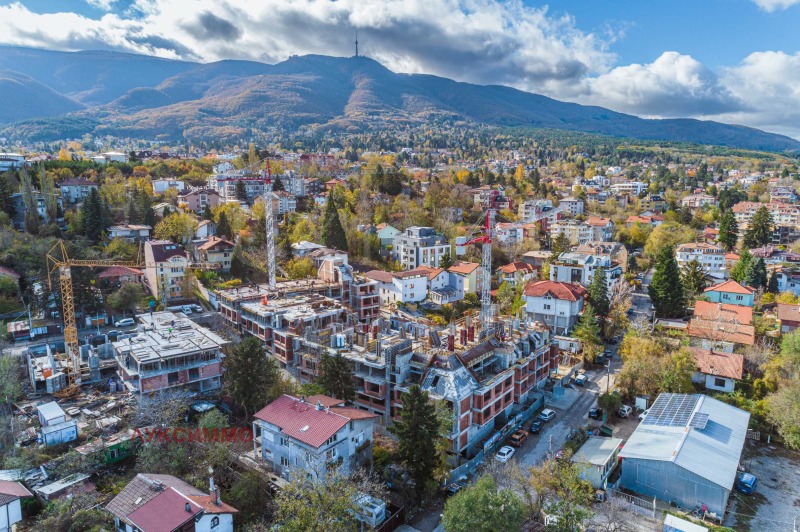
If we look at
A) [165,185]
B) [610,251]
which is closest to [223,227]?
[165,185]

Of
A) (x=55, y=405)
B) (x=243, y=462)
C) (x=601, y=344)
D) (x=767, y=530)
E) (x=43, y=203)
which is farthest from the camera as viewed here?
(x=43, y=203)

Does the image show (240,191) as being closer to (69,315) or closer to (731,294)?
(69,315)

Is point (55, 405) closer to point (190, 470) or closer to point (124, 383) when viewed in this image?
point (124, 383)

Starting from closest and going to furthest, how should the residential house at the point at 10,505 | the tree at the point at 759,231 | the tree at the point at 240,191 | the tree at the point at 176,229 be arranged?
the residential house at the point at 10,505 < the tree at the point at 176,229 < the tree at the point at 759,231 < the tree at the point at 240,191

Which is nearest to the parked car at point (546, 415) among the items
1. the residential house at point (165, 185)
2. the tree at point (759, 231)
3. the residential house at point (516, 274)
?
the residential house at point (516, 274)

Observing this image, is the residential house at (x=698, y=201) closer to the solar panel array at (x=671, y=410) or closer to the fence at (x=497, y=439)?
the solar panel array at (x=671, y=410)

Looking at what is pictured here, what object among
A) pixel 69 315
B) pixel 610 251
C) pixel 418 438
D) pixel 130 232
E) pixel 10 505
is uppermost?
pixel 130 232

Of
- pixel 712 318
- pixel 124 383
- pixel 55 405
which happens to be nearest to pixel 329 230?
pixel 124 383
